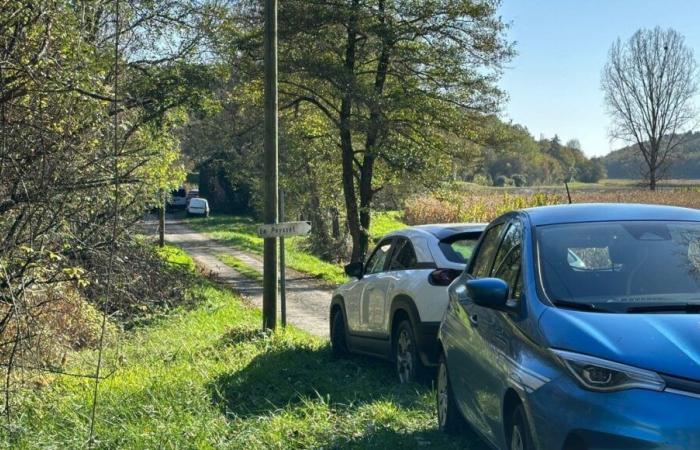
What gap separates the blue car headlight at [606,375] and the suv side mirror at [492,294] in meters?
0.85

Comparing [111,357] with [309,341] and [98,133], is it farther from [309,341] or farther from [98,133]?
[98,133]

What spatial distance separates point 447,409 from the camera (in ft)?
19.0

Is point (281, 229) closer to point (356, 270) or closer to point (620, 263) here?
point (356, 270)

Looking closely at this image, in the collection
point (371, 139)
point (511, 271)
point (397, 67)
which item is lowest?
point (511, 271)

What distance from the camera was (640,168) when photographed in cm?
5828

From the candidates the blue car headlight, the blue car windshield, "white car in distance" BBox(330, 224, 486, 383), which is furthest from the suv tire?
the blue car headlight

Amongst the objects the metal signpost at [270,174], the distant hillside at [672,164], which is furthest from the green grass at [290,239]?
the distant hillside at [672,164]

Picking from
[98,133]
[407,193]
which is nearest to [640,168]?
[407,193]

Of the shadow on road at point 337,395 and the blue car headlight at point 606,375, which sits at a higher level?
the blue car headlight at point 606,375

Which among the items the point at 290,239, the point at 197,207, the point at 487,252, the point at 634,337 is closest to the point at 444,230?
the point at 487,252

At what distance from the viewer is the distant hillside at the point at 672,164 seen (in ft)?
192

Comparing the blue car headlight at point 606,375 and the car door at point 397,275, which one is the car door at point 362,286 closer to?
the car door at point 397,275

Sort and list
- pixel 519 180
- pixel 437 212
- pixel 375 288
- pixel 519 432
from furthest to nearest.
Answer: pixel 519 180 < pixel 437 212 < pixel 375 288 < pixel 519 432

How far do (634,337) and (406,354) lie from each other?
4.36m
